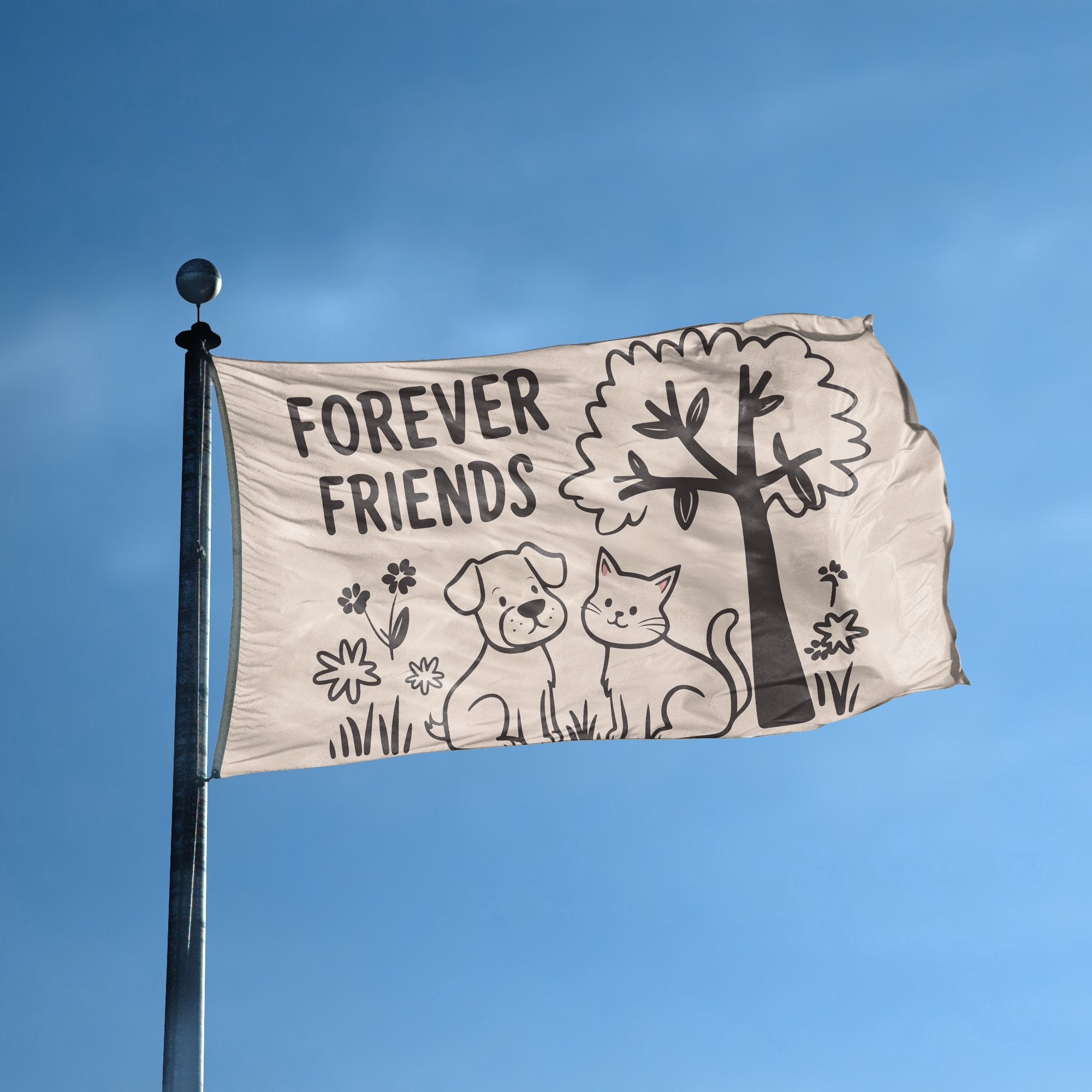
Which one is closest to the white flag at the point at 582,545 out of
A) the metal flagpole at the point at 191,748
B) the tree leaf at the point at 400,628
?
the tree leaf at the point at 400,628

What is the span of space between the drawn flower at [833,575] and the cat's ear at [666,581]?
1.30m

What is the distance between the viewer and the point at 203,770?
31.8ft

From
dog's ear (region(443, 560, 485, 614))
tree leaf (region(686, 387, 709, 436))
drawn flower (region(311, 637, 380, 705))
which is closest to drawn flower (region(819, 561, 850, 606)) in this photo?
tree leaf (region(686, 387, 709, 436))

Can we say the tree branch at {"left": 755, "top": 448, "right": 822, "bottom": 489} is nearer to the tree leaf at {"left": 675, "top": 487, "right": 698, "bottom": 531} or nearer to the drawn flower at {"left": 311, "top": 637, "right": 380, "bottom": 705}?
the tree leaf at {"left": 675, "top": 487, "right": 698, "bottom": 531}

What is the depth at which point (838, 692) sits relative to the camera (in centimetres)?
1220

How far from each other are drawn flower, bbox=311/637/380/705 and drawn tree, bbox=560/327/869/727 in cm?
235

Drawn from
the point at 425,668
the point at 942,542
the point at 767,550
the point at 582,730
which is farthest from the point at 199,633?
the point at 942,542

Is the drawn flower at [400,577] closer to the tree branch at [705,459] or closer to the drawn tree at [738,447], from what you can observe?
the drawn tree at [738,447]

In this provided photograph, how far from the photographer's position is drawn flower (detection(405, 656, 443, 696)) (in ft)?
36.4

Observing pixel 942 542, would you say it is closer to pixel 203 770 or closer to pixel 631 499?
pixel 631 499

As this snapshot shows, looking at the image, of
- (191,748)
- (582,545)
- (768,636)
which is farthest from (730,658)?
(191,748)

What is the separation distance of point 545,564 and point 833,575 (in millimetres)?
2604

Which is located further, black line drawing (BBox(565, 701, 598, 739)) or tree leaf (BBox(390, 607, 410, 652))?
black line drawing (BBox(565, 701, 598, 739))

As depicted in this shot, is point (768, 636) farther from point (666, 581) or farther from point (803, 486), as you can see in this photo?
point (803, 486)
